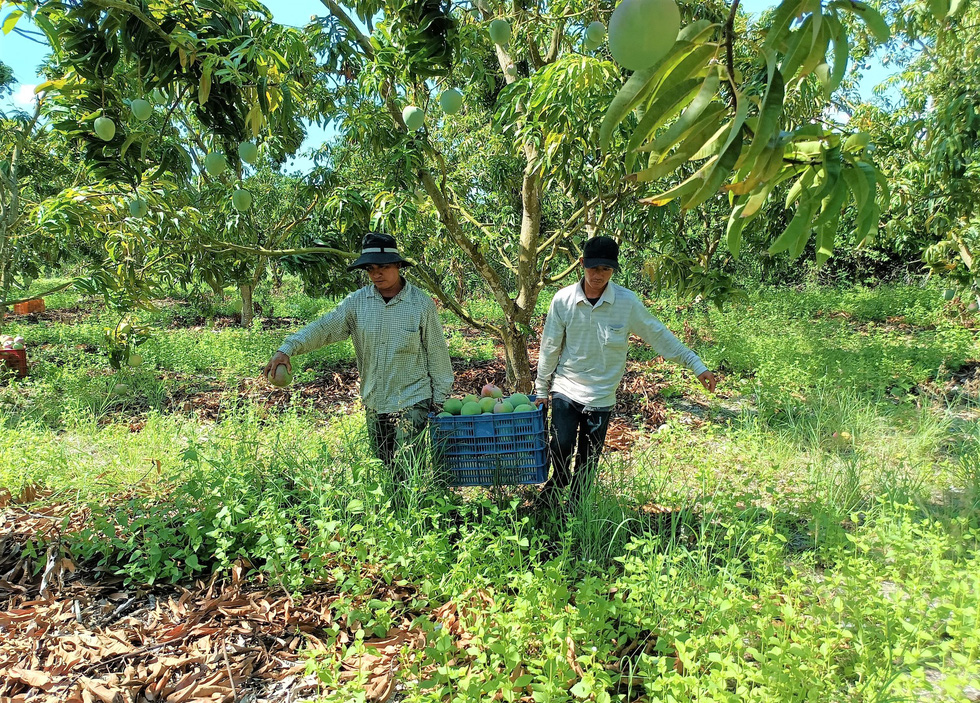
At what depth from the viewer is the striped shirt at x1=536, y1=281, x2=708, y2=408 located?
2621 millimetres

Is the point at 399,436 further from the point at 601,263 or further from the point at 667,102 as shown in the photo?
the point at 667,102

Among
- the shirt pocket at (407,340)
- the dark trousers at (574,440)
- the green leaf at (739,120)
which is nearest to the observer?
the green leaf at (739,120)

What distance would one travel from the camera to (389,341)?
2.57 meters

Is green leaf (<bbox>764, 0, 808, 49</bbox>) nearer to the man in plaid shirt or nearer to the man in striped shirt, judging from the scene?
the man in striped shirt

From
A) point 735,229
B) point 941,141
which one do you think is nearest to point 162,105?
point 735,229

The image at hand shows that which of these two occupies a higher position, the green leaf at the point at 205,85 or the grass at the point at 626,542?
the green leaf at the point at 205,85

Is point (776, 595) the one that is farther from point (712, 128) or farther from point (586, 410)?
point (712, 128)

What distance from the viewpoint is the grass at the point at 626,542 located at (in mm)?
1617

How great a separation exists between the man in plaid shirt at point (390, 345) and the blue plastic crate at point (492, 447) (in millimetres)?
180

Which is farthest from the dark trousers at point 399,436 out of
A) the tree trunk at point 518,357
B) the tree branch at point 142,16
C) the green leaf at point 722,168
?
the green leaf at point 722,168

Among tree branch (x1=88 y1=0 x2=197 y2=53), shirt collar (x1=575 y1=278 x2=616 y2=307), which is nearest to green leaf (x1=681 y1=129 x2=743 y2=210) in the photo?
tree branch (x1=88 y1=0 x2=197 y2=53)

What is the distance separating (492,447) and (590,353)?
0.64 meters

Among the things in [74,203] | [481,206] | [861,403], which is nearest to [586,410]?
[861,403]

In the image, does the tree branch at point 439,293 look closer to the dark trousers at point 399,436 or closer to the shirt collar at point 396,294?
the shirt collar at point 396,294
